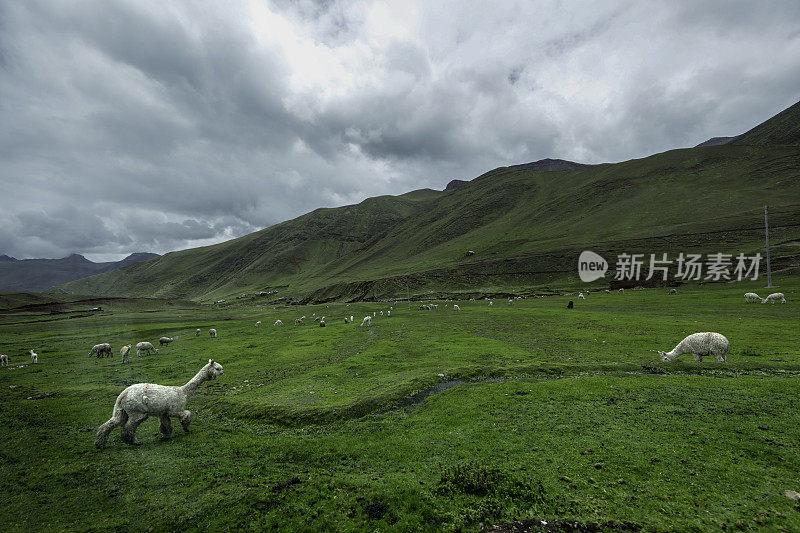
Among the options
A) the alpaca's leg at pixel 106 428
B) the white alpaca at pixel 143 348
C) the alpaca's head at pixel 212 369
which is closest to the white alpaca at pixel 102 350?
the white alpaca at pixel 143 348

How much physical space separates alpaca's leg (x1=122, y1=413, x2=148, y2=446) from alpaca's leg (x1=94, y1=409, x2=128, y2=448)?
35 centimetres

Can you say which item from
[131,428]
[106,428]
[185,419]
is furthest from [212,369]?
[106,428]

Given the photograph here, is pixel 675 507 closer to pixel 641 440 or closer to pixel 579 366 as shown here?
pixel 641 440

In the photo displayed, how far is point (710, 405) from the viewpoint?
1433 cm

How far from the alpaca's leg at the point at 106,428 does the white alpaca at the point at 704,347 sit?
3283 cm

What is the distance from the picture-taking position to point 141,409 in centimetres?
1322

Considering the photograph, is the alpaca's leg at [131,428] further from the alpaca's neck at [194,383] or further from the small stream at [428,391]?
the small stream at [428,391]

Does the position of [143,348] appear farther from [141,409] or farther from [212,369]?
[141,409]

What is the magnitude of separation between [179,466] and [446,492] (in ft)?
31.9

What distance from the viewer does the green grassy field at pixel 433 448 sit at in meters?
8.63

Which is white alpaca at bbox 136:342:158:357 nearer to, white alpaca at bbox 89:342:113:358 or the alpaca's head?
white alpaca at bbox 89:342:113:358

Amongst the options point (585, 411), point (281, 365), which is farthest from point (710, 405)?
point (281, 365)

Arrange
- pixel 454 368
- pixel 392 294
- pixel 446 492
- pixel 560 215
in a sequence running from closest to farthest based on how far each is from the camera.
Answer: pixel 446 492, pixel 454 368, pixel 392 294, pixel 560 215

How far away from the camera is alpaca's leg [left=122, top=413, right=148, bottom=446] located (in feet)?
42.9
